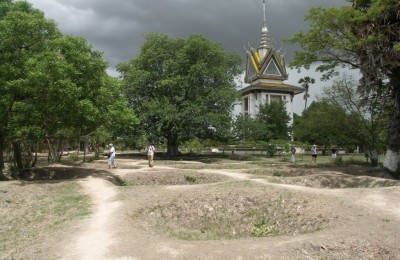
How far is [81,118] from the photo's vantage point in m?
15.9

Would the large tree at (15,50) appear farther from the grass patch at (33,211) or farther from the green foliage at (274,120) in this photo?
the green foliage at (274,120)

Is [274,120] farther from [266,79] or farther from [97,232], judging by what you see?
[97,232]

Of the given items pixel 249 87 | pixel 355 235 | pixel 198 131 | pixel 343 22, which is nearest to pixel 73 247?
pixel 355 235

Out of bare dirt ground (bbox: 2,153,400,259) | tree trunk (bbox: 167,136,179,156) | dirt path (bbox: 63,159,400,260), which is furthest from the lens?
tree trunk (bbox: 167,136,179,156)

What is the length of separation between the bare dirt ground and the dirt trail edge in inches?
0.7

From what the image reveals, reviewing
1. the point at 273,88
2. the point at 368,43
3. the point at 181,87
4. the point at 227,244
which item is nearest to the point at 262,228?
the point at 227,244

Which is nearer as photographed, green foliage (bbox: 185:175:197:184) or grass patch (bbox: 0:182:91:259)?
grass patch (bbox: 0:182:91:259)

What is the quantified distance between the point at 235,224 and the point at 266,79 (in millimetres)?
52607

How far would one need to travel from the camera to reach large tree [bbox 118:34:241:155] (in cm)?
3192

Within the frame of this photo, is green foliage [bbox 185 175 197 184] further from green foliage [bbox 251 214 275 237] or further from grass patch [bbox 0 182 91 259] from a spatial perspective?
green foliage [bbox 251 214 275 237]

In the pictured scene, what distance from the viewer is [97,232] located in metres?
8.27

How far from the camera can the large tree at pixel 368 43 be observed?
1823 cm

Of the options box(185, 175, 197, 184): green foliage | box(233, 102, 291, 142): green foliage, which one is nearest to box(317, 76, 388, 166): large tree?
box(185, 175, 197, 184): green foliage

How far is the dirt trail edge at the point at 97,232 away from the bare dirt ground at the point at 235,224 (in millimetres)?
18
